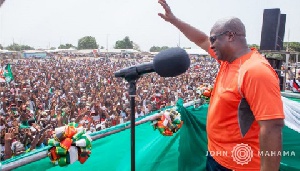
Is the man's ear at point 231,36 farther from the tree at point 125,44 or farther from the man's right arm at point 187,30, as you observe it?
the tree at point 125,44

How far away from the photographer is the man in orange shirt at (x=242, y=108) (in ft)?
3.91


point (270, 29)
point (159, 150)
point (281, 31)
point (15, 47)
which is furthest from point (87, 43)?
point (159, 150)

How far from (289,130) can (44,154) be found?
2.35m

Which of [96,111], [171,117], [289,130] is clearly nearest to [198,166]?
[171,117]

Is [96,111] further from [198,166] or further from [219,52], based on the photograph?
[219,52]

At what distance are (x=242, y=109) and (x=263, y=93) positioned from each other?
18 centimetres

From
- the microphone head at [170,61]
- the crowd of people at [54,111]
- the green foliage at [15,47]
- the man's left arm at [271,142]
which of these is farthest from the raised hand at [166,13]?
the green foliage at [15,47]

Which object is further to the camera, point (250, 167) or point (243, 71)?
point (250, 167)

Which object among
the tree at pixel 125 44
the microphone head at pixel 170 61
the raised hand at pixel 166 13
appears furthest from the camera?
the tree at pixel 125 44

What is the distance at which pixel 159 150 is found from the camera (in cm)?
236

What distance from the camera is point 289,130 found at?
2971 mm

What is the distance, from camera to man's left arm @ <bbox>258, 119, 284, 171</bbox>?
46.6 inches

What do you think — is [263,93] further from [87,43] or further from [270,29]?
[87,43]

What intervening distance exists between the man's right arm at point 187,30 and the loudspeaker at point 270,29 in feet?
16.4
